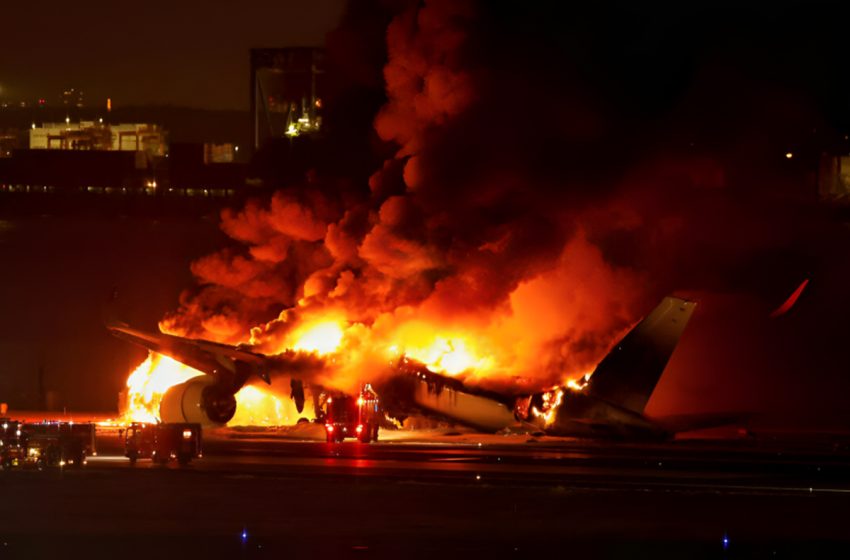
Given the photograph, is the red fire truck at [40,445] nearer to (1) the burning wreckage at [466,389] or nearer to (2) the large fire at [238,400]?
(1) the burning wreckage at [466,389]

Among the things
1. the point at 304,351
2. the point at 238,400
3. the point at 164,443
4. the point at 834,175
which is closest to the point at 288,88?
the point at 238,400

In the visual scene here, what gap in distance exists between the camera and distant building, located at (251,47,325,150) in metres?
73.2

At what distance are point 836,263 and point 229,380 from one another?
2737 cm

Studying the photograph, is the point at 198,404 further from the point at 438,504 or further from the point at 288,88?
the point at 288,88

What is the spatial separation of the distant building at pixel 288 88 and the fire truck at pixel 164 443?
29.4m

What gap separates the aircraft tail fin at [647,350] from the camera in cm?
4834

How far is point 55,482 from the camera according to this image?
35.9 meters

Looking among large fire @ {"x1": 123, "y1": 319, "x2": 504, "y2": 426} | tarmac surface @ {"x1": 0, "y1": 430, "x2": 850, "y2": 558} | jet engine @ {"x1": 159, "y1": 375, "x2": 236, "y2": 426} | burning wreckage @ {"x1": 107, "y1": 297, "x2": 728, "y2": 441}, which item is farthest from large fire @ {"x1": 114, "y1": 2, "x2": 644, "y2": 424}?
tarmac surface @ {"x1": 0, "y1": 430, "x2": 850, "y2": 558}

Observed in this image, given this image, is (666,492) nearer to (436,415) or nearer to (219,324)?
(436,415)

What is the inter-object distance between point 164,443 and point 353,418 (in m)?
10.4

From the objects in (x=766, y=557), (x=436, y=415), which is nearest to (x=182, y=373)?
(x=436, y=415)

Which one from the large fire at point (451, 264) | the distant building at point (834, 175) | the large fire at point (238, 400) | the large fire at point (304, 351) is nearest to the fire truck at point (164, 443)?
the large fire at point (451, 264)

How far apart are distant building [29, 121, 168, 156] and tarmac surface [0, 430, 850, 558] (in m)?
67.7

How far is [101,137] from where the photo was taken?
363ft
